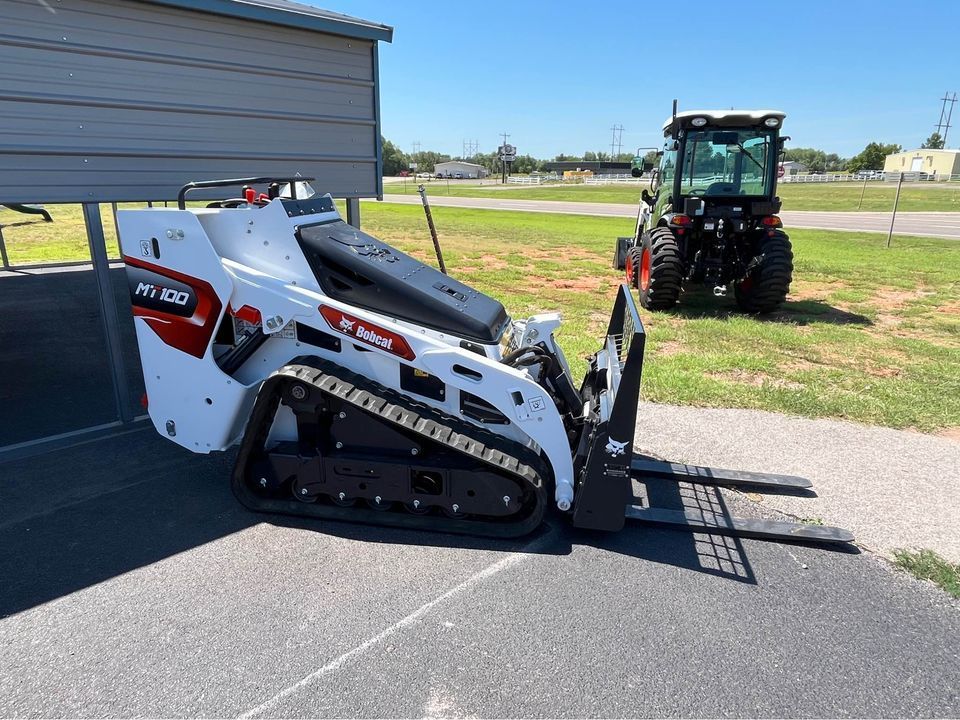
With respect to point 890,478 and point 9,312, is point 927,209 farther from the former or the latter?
point 9,312

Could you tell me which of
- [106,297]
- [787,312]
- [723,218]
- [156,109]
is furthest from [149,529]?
[787,312]

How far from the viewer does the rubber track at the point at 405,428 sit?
3514 mm

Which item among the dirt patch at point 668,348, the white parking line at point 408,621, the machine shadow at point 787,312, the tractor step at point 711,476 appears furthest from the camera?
the machine shadow at point 787,312

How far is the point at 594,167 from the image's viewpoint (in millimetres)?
96688

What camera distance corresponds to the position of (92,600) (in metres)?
3.10

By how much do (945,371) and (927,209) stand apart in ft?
99.7

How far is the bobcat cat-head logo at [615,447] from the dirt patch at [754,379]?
11.4ft

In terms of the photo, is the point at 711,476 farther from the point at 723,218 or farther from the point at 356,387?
the point at 723,218

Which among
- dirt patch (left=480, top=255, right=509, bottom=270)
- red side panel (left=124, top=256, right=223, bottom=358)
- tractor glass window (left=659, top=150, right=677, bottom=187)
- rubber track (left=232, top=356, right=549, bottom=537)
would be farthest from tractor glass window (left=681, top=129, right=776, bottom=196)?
red side panel (left=124, top=256, right=223, bottom=358)

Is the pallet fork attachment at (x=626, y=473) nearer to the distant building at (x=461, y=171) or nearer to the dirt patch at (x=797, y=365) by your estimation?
the dirt patch at (x=797, y=365)

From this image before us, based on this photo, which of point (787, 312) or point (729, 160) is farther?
point (729, 160)

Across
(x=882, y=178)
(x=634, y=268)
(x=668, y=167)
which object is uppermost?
(x=882, y=178)

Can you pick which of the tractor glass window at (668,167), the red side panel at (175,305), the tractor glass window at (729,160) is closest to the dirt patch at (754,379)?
the tractor glass window at (729,160)

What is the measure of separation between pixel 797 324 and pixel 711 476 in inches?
213
